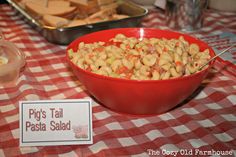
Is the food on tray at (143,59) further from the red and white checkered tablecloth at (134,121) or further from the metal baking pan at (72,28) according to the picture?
the metal baking pan at (72,28)

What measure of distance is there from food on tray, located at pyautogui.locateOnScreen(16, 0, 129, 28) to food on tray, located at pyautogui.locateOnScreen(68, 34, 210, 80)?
327 millimetres

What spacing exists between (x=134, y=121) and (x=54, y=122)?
0.55 feet

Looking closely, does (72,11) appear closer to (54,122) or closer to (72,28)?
(72,28)

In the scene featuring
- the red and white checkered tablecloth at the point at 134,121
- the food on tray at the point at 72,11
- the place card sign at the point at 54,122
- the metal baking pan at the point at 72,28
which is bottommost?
the red and white checkered tablecloth at the point at 134,121

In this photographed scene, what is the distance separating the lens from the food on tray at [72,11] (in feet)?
3.52

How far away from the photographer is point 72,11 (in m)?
1.11

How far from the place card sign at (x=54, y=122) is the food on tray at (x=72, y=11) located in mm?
454

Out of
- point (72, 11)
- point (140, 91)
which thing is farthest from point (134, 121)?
point (72, 11)

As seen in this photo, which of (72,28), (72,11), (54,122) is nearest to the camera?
(54,122)

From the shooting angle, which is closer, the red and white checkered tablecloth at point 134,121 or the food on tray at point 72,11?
the red and white checkered tablecloth at point 134,121

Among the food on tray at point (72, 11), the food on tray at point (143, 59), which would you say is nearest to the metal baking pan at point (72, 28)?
the food on tray at point (72, 11)

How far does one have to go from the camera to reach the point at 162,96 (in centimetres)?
66

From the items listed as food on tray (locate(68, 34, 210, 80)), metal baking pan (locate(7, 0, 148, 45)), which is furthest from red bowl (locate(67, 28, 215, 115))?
metal baking pan (locate(7, 0, 148, 45))

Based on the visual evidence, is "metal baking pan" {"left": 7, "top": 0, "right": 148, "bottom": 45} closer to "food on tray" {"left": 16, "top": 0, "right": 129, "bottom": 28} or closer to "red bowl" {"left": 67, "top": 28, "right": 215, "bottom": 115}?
"food on tray" {"left": 16, "top": 0, "right": 129, "bottom": 28}
